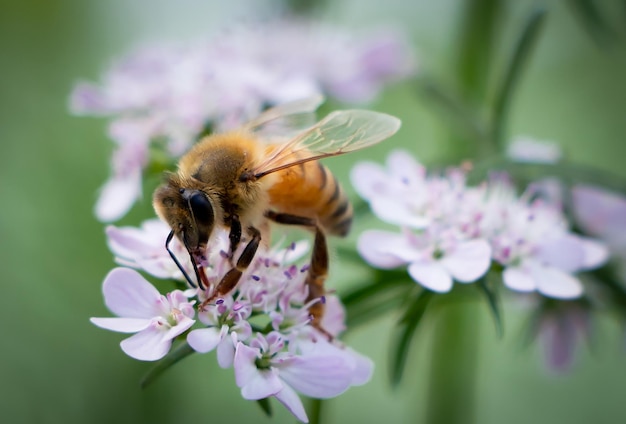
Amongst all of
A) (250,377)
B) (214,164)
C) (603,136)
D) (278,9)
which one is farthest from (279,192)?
(603,136)

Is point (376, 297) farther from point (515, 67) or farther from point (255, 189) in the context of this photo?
point (515, 67)

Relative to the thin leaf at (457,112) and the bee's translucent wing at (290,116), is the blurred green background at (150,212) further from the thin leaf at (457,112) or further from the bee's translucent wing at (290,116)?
the bee's translucent wing at (290,116)

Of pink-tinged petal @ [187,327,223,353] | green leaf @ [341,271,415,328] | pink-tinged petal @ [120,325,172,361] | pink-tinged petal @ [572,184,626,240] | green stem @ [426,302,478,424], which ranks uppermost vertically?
pink-tinged petal @ [120,325,172,361]

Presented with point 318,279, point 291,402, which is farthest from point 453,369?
point 291,402

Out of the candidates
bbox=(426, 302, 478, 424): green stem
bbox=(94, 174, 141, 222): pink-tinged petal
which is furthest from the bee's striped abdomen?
bbox=(426, 302, 478, 424): green stem

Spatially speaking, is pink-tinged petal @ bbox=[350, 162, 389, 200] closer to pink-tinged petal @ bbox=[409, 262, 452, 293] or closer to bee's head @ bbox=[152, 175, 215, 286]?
pink-tinged petal @ bbox=[409, 262, 452, 293]

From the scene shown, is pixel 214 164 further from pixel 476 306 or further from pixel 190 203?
pixel 476 306

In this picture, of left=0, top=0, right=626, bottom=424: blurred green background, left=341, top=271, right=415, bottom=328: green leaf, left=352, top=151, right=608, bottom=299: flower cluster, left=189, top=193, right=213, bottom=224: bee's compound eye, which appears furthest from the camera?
left=0, top=0, right=626, bottom=424: blurred green background
